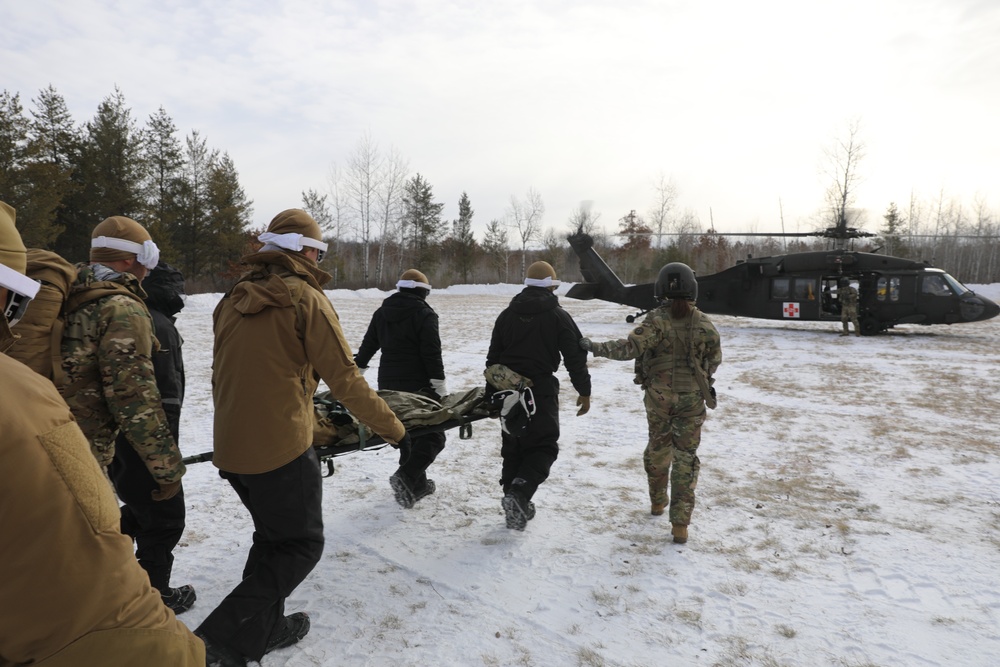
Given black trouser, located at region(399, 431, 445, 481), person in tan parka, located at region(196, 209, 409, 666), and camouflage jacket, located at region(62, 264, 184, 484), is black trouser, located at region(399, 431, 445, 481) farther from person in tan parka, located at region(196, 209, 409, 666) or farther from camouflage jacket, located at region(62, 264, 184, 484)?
camouflage jacket, located at region(62, 264, 184, 484)

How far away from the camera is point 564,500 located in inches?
183

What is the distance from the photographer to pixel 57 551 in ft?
3.06

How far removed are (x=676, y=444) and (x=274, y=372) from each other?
2.79 m

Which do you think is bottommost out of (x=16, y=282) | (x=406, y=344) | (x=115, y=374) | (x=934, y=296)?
(x=406, y=344)

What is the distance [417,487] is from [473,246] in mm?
42596

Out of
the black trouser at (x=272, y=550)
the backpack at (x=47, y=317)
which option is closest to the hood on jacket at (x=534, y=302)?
the black trouser at (x=272, y=550)

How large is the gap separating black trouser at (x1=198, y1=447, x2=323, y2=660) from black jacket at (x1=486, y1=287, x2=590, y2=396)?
1933mm

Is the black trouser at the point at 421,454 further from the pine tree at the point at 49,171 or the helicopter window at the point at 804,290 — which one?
the pine tree at the point at 49,171

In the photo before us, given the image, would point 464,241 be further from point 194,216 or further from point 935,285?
point 935,285

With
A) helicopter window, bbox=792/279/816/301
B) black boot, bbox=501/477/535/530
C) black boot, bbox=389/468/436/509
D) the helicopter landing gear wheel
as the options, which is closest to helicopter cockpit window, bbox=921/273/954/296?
the helicopter landing gear wheel

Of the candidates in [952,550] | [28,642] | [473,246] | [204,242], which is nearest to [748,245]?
[473,246]

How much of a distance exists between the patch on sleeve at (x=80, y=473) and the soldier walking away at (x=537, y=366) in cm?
326

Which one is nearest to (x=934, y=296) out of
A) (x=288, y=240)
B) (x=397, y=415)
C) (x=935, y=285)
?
(x=935, y=285)

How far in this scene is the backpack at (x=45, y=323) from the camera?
228 centimetres
